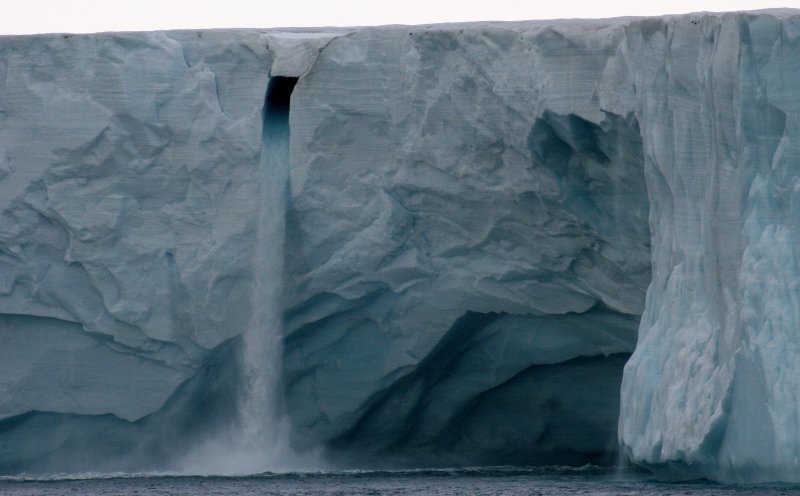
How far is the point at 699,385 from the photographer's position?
35.7ft

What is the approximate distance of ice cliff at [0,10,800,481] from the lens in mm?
12984

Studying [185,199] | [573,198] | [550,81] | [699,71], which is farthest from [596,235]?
[185,199]

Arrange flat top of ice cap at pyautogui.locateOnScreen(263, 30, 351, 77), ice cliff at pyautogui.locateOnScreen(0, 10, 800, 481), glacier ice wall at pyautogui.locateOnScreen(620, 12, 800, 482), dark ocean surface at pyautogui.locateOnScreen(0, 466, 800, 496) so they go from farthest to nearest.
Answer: flat top of ice cap at pyautogui.locateOnScreen(263, 30, 351, 77), ice cliff at pyautogui.locateOnScreen(0, 10, 800, 481), dark ocean surface at pyautogui.locateOnScreen(0, 466, 800, 496), glacier ice wall at pyautogui.locateOnScreen(620, 12, 800, 482)

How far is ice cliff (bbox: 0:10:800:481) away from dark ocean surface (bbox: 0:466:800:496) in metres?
0.48

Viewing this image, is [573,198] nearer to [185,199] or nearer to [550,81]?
[550,81]

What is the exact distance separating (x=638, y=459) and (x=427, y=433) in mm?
3064

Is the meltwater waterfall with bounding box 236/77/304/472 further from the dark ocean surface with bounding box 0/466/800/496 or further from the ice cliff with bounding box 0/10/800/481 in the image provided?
the dark ocean surface with bounding box 0/466/800/496

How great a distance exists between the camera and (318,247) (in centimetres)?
1345

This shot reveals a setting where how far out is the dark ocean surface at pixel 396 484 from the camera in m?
11.4

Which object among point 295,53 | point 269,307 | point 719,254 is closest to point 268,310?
point 269,307

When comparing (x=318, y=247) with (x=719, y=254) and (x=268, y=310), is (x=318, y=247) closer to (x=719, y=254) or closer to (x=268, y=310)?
(x=268, y=310)

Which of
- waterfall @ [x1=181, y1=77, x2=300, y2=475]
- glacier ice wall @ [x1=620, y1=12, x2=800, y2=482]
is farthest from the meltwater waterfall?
glacier ice wall @ [x1=620, y1=12, x2=800, y2=482]

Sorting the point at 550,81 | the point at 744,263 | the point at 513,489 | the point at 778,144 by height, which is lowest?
the point at 513,489

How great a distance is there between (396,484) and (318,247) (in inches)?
85.8
